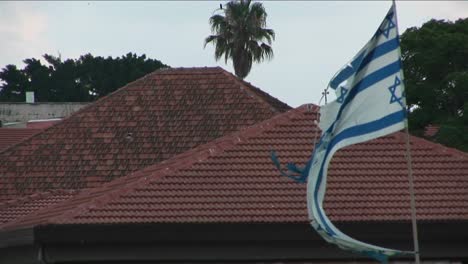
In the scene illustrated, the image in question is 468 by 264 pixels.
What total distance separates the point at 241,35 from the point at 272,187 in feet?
172

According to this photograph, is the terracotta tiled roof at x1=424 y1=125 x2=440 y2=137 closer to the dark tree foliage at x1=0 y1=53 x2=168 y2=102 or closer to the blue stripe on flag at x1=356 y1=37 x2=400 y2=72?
the blue stripe on flag at x1=356 y1=37 x2=400 y2=72

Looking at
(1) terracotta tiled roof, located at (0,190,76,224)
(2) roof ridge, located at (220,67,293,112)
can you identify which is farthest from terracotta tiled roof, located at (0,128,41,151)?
(1) terracotta tiled roof, located at (0,190,76,224)

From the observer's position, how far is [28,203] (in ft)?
129

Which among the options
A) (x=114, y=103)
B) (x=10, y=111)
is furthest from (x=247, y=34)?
(x=114, y=103)

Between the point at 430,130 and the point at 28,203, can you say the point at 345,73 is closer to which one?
the point at 28,203

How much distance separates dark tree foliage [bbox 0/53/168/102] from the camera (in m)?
119

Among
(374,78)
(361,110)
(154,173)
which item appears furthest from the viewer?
(154,173)

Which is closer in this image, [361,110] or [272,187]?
[361,110]

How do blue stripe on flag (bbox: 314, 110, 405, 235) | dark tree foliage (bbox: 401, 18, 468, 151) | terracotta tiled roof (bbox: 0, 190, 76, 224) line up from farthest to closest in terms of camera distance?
dark tree foliage (bbox: 401, 18, 468, 151) < terracotta tiled roof (bbox: 0, 190, 76, 224) < blue stripe on flag (bbox: 314, 110, 405, 235)

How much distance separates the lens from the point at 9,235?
102 ft

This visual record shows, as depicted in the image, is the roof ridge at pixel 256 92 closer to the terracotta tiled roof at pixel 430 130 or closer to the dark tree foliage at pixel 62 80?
the terracotta tiled roof at pixel 430 130

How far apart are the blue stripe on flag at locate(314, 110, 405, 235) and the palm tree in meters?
58.6

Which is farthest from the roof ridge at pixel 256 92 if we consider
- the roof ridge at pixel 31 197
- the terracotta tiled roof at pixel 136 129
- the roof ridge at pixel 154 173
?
the roof ridge at pixel 154 173

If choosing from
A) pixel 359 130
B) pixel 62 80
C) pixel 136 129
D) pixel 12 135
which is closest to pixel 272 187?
pixel 359 130
